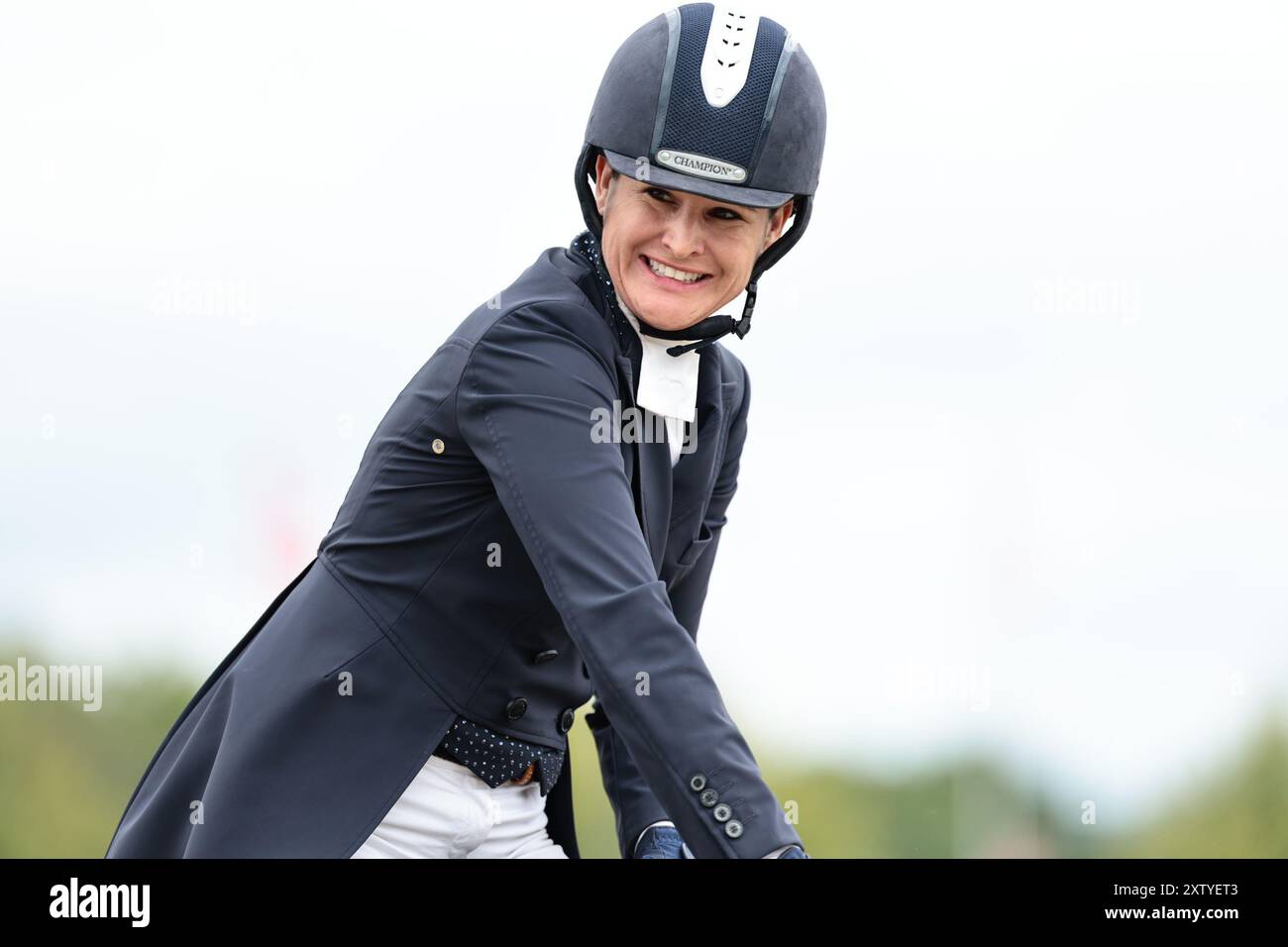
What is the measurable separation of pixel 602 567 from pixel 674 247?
60 centimetres

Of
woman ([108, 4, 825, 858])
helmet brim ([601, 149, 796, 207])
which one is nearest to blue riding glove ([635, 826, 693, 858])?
woman ([108, 4, 825, 858])

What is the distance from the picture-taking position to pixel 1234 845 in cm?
1237

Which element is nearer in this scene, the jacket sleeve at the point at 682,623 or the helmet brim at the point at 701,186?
the helmet brim at the point at 701,186

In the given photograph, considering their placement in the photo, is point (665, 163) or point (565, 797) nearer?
point (665, 163)

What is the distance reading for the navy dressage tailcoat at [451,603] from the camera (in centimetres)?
230

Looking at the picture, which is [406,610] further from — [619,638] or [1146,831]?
[1146,831]

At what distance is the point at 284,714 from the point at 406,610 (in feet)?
0.84

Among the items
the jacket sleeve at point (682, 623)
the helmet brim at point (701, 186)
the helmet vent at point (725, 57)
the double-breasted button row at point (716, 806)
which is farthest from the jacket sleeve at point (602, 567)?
the jacket sleeve at point (682, 623)

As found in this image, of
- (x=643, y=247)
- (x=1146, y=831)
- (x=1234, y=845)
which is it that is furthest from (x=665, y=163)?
(x=1234, y=845)

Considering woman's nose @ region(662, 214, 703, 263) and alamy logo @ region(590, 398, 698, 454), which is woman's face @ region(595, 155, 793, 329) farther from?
alamy logo @ region(590, 398, 698, 454)

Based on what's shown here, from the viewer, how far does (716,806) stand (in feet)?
6.92

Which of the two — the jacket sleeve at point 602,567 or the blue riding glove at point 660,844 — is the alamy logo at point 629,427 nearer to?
the jacket sleeve at point 602,567

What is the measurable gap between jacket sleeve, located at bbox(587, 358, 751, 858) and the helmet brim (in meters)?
0.62

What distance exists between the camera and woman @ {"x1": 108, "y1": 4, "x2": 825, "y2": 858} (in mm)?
2492
